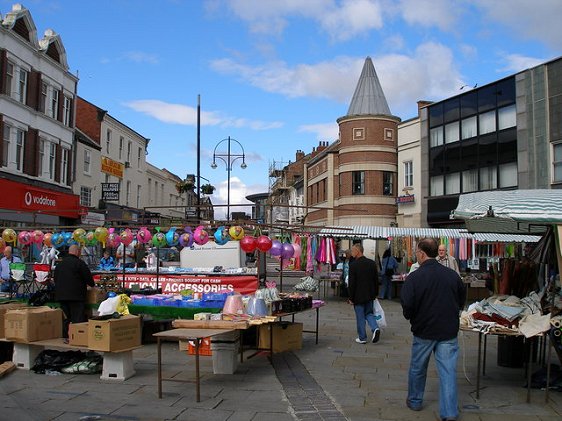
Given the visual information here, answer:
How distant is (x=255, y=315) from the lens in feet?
28.6

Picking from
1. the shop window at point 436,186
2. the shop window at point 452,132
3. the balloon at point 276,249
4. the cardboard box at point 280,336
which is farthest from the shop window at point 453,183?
the cardboard box at point 280,336

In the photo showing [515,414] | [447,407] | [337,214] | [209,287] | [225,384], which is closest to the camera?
[447,407]

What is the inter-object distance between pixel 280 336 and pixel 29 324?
3.97 m

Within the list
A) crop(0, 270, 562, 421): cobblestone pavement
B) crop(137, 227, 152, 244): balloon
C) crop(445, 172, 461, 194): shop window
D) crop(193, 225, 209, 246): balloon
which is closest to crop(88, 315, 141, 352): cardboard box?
crop(0, 270, 562, 421): cobblestone pavement

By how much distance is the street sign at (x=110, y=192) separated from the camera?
3612 centimetres

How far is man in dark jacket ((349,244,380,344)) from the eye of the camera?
1065cm

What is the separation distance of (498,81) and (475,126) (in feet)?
8.87

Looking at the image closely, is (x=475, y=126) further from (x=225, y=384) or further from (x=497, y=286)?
(x=225, y=384)

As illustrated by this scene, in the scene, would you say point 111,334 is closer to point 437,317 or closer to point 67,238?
point 437,317

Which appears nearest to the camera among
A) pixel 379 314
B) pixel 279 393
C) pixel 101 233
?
pixel 279 393

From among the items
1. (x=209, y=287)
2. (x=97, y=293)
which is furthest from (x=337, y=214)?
(x=97, y=293)

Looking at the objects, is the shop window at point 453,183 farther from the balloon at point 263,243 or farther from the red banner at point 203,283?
the balloon at point 263,243

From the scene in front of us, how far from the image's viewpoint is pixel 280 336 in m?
9.74

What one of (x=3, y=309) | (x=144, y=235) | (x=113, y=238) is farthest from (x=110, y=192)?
(x=3, y=309)
